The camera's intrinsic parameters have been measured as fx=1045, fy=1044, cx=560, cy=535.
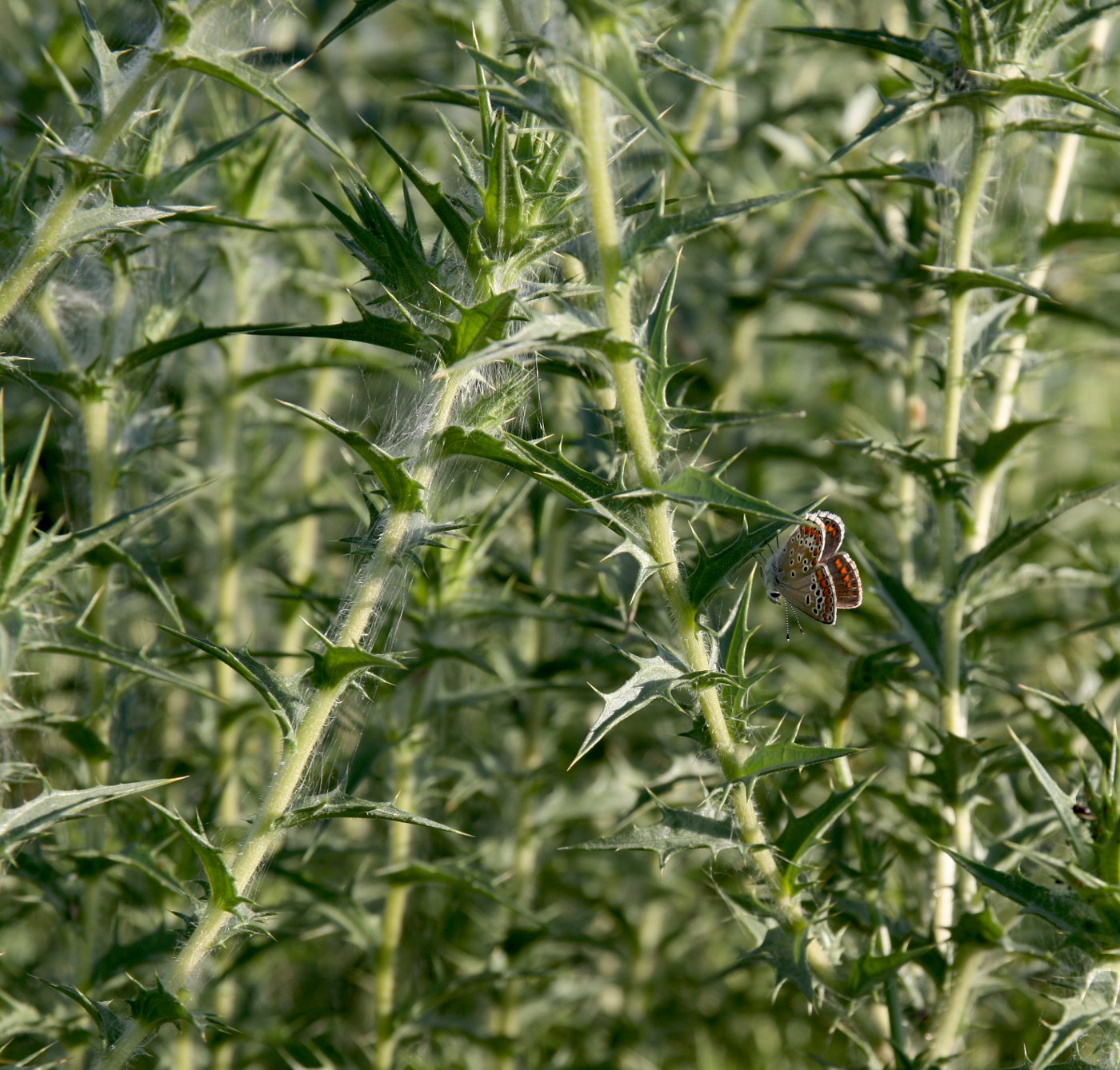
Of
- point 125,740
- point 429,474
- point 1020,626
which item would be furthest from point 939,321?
point 125,740

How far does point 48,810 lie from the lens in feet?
4.33

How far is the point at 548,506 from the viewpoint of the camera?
7.39ft

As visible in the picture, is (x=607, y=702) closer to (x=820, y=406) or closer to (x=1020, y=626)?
(x=1020, y=626)

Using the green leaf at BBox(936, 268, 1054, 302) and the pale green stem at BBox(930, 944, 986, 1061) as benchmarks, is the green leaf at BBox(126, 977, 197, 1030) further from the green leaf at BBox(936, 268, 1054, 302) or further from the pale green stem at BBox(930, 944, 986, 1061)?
the green leaf at BBox(936, 268, 1054, 302)

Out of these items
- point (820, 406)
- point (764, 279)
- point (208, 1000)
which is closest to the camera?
point (208, 1000)

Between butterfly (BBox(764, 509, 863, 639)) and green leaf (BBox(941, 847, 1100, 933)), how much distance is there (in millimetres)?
404

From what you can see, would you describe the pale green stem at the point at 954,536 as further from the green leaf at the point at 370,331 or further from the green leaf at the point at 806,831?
the green leaf at the point at 370,331

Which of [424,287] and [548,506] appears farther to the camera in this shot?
[548,506]

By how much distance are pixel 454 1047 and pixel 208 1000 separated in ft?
2.03

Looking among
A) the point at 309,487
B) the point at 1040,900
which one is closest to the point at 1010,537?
the point at 1040,900

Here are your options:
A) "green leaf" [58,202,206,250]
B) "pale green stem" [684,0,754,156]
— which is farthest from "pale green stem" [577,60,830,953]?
"pale green stem" [684,0,754,156]

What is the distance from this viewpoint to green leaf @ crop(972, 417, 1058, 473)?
1747 mm

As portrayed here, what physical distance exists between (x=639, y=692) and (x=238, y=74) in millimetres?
905

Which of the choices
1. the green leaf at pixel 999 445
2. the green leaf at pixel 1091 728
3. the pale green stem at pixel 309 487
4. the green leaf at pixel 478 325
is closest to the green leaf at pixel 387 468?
the green leaf at pixel 478 325
